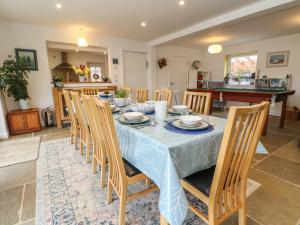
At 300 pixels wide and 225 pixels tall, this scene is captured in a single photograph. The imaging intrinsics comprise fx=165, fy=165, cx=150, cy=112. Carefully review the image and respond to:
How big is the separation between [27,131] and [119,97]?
2.55 m

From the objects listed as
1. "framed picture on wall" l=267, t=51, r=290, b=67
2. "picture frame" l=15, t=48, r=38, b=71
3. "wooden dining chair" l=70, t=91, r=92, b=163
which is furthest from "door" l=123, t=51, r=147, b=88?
"framed picture on wall" l=267, t=51, r=290, b=67

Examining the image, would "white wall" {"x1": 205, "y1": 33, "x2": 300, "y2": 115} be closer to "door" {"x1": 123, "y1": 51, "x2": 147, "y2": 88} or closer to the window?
the window

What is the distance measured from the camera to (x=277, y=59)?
4.77m

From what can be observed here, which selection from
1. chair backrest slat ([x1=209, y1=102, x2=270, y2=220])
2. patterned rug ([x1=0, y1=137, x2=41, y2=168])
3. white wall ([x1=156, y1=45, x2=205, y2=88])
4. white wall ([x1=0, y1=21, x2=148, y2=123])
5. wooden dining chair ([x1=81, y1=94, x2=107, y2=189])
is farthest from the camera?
white wall ([x1=156, y1=45, x2=205, y2=88])

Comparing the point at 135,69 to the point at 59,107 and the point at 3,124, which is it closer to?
the point at 59,107

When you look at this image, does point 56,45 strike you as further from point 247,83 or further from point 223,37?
point 247,83

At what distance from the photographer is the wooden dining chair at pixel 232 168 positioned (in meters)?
0.80

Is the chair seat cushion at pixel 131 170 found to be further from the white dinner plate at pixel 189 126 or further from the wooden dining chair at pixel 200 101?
the wooden dining chair at pixel 200 101

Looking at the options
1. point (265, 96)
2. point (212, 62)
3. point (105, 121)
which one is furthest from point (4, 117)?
point (212, 62)

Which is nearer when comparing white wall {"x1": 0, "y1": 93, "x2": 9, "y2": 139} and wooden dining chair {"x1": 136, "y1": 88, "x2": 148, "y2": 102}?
wooden dining chair {"x1": 136, "y1": 88, "x2": 148, "y2": 102}

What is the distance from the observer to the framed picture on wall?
462 cm

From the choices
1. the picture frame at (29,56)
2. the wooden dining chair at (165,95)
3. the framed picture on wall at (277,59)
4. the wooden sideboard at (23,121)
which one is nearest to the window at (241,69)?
the framed picture on wall at (277,59)

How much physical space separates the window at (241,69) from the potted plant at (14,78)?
610 cm

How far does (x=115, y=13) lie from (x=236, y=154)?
10.3ft
